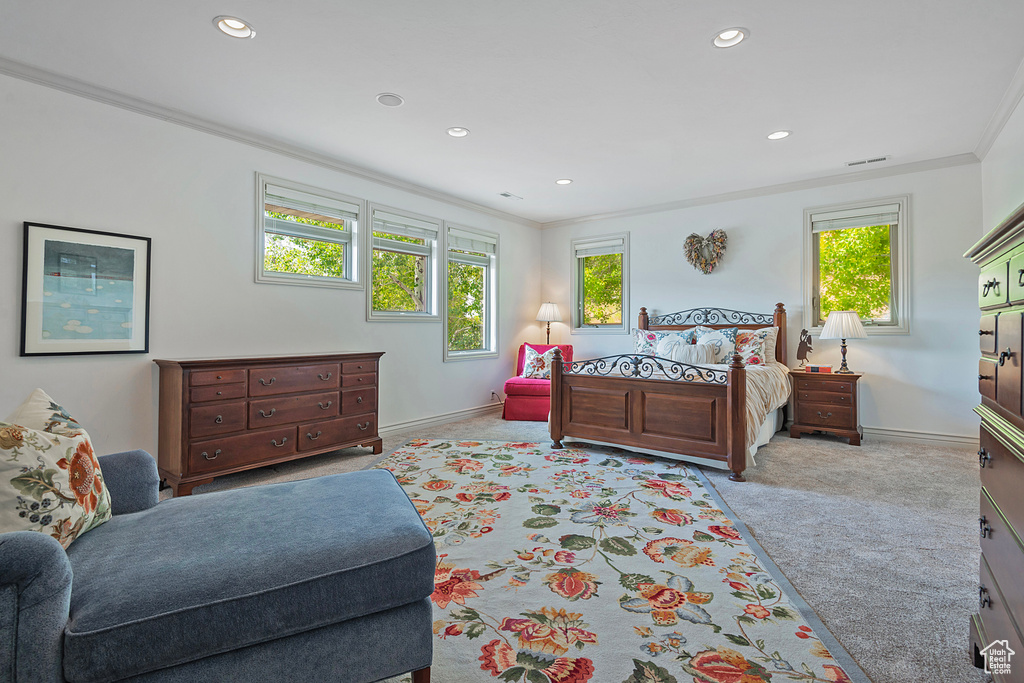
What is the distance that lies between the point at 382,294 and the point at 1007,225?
4.55 m

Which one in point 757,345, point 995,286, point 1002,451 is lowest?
point 1002,451

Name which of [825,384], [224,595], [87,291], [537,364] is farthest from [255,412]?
[825,384]

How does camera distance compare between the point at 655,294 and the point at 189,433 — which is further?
the point at 655,294

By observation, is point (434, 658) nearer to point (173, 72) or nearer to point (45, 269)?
point (45, 269)

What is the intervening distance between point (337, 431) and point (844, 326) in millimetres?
4557

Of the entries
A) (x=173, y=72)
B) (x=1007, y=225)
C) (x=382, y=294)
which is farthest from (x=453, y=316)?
(x=1007, y=225)

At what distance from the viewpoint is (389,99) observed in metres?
3.22

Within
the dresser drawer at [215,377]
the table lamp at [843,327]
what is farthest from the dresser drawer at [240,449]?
the table lamp at [843,327]

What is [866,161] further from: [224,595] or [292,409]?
[224,595]

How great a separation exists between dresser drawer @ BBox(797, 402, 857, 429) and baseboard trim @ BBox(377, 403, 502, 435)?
337 cm

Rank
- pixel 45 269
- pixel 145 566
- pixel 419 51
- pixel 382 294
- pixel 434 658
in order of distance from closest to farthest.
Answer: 1. pixel 145 566
2. pixel 434 658
3. pixel 419 51
4. pixel 45 269
5. pixel 382 294

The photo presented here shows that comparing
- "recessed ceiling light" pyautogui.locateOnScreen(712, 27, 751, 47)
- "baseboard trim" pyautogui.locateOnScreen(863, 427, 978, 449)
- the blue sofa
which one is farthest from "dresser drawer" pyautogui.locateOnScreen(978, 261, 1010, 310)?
"baseboard trim" pyautogui.locateOnScreen(863, 427, 978, 449)

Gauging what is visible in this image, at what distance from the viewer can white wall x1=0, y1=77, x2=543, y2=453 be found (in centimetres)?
279

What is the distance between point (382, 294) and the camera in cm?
494
